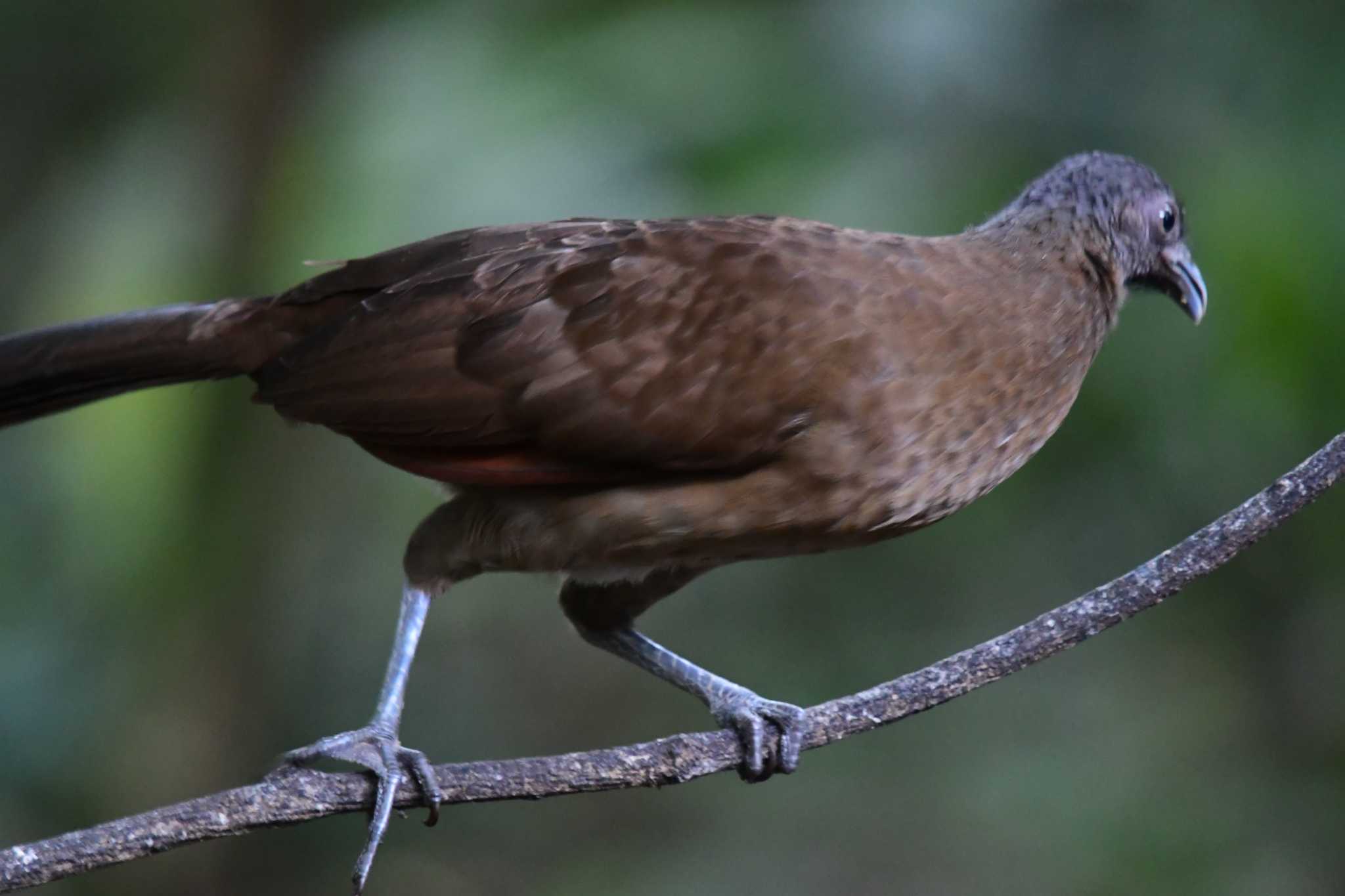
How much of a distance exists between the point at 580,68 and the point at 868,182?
840mm

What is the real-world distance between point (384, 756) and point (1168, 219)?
1821mm

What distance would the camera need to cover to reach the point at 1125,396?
383 cm

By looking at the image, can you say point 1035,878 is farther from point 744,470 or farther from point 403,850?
point 744,470

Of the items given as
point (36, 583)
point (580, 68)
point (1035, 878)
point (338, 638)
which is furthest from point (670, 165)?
point (1035, 878)

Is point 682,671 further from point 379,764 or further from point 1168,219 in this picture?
point 1168,219

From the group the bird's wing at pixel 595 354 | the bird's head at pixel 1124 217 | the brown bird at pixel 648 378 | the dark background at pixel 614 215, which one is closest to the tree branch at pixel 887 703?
the brown bird at pixel 648 378

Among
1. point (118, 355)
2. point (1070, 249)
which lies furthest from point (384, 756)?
point (1070, 249)

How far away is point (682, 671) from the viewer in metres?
3.11

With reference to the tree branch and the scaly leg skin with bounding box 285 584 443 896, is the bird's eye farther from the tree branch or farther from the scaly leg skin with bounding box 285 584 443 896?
the scaly leg skin with bounding box 285 584 443 896

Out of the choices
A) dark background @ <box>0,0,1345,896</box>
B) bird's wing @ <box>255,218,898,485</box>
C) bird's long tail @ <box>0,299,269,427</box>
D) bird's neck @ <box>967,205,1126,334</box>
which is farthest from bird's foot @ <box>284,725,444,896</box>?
bird's neck @ <box>967,205,1126,334</box>

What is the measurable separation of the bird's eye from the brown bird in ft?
0.75

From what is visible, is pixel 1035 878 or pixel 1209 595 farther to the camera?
pixel 1035 878

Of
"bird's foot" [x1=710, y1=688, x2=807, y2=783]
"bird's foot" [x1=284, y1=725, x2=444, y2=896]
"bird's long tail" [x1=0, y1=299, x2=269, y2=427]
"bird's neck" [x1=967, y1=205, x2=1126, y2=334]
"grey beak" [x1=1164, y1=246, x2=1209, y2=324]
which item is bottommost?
"bird's foot" [x1=284, y1=725, x2=444, y2=896]

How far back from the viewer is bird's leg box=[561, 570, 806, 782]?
2.76 metres
